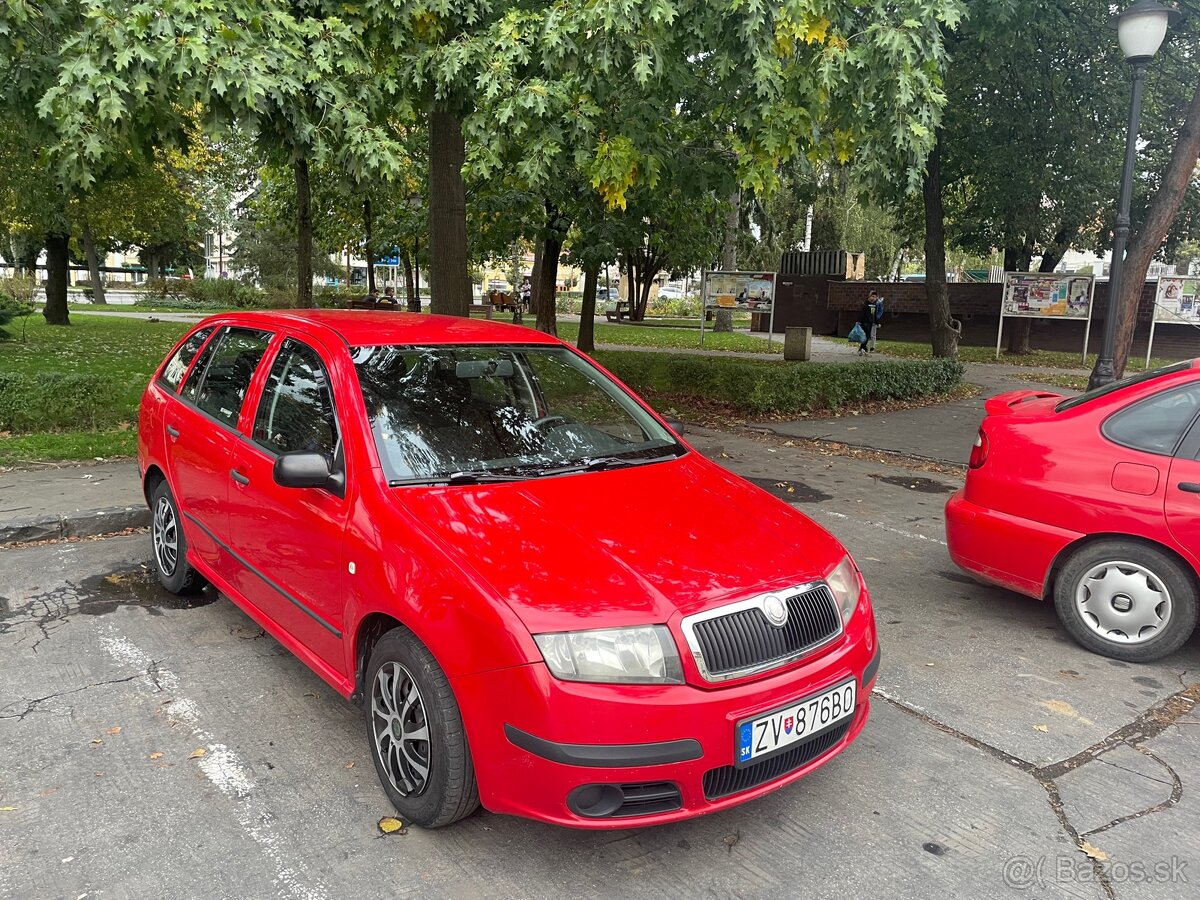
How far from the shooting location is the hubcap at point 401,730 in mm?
2885

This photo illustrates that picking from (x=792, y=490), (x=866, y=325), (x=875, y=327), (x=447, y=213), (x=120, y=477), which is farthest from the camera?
(x=875, y=327)

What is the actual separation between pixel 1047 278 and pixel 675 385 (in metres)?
11.2

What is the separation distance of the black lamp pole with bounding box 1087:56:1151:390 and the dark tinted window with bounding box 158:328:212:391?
324 inches

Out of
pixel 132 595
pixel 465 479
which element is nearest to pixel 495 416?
pixel 465 479

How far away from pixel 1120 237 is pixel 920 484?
10.5 feet

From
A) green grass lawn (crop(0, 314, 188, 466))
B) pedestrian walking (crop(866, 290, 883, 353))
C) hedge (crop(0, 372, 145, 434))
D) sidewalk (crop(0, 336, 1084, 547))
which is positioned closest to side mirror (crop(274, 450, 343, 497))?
sidewalk (crop(0, 336, 1084, 547))

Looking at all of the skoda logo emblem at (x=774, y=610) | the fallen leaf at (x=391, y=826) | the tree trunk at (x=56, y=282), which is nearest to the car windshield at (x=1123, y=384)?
the skoda logo emblem at (x=774, y=610)

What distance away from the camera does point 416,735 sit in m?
2.89

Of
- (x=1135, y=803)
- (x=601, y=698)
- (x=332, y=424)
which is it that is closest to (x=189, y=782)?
(x=332, y=424)

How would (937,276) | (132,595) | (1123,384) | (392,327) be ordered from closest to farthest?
1. (392,327)
2. (1123,384)
3. (132,595)
4. (937,276)

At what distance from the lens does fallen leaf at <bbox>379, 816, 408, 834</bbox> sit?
2947 millimetres

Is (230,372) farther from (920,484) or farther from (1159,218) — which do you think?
(1159,218)

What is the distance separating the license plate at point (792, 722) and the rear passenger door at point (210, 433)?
2.68 m

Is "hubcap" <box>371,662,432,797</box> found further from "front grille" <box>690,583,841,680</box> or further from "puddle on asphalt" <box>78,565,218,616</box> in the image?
"puddle on asphalt" <box>78,565,218,616</box>
